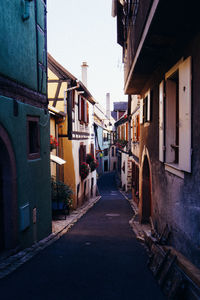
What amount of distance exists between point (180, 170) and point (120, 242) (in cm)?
324

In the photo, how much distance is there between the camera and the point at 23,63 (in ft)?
21.6

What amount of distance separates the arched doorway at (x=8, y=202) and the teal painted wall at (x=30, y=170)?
23 centimetres

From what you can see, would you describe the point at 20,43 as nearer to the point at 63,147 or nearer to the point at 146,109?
the point at 146,109

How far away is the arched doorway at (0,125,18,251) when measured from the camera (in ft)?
19.2

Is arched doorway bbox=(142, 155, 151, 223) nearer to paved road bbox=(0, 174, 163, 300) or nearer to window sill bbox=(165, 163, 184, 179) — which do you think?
paved road bbox=(0, 174, 163, 300)

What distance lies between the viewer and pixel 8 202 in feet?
19.4

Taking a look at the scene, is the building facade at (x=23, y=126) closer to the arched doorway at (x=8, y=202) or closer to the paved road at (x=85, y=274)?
the arched doorway at (x=8, y=202)

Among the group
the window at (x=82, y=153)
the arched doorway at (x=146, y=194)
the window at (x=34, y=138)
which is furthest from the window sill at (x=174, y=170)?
the window at (x=82, y=153)

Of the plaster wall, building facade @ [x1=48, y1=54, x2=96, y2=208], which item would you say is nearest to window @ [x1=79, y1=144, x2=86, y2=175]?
building facade @ [x1=48, y1=54, x2=96, y2=208]

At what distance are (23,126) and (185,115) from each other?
12.0 ft

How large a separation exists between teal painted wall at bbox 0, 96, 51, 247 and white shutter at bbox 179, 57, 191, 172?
3.20 m

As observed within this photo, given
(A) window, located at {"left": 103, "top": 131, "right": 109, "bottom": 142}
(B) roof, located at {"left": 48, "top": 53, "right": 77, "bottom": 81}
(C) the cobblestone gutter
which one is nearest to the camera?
(C) the cobblestone gutter

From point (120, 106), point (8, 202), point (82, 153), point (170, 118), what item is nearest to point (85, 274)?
point (8, 202)

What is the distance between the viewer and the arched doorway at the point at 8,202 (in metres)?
5.85
